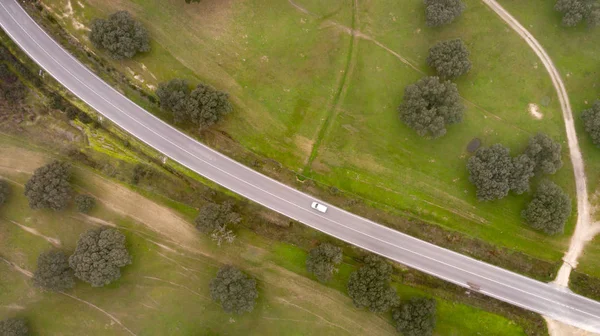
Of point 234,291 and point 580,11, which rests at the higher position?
point 580,11

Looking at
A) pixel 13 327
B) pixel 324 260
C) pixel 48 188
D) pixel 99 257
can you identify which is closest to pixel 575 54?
pixel 324 260

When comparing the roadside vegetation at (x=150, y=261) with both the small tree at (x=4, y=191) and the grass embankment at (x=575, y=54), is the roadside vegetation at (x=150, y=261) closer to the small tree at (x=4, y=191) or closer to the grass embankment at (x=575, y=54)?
the small tree at (x=4, y=191)

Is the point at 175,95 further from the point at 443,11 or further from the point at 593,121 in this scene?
the point at 593,121

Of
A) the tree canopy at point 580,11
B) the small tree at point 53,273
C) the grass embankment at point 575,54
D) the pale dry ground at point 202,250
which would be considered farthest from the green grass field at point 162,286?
the tree canopy at point 580,11

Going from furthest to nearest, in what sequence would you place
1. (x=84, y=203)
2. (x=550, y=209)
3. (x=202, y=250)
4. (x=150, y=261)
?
(x=150, y=261) < (x=202, y=250) < (x=84, y=203) < (x=550, y=209)

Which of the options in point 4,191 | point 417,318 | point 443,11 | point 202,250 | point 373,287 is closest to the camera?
point 373,287

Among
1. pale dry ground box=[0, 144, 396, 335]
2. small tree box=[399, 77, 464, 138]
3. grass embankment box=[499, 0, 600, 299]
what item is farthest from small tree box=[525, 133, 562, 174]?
pale dry ground box=[0, 144, 396, 335]

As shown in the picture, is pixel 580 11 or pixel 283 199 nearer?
pixel 580 11

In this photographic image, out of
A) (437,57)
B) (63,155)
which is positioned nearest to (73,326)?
(63,155)
